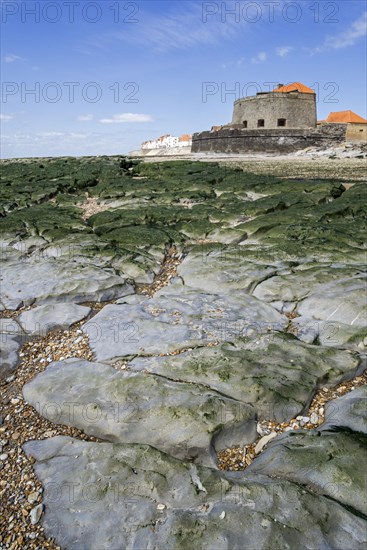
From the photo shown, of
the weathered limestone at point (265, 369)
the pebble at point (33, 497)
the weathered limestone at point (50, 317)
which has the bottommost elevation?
the pebble at point (33, 497)

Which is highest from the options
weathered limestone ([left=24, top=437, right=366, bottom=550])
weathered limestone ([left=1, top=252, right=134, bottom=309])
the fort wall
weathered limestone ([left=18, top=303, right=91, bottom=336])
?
the fort wall

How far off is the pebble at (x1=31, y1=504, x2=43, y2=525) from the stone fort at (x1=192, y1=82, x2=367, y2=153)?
40.5 meters

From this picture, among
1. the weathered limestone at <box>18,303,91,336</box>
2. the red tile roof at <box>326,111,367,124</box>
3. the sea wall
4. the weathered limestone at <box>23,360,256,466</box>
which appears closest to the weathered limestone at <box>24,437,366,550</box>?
the weathered limestone at <box>23,360,256,466</box>

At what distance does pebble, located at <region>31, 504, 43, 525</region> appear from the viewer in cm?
349

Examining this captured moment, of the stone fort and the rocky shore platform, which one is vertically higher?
the stone fort

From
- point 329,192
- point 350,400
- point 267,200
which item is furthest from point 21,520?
point 329,192

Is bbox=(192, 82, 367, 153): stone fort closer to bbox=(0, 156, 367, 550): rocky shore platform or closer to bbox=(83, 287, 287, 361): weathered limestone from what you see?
bbox=(0, 156, 367, 550): rocky shore platform

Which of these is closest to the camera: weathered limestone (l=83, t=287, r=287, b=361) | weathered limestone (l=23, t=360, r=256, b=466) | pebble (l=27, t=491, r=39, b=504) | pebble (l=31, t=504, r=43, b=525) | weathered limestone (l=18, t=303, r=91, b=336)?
pebble (l=31, t=504, r=43, b=525)

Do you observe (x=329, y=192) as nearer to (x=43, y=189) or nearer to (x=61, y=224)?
(x=61, y=224)

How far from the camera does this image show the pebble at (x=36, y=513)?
3.49 meters

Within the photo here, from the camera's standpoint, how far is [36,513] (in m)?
3.55

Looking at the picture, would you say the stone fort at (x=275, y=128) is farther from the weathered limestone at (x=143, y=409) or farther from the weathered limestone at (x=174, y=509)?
the weathered limestone at (x=174, y=509)

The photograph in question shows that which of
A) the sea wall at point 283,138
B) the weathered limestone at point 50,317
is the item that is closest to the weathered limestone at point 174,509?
the weathered limestone at point 50,317

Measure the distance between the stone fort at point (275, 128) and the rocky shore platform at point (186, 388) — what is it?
32.8m
